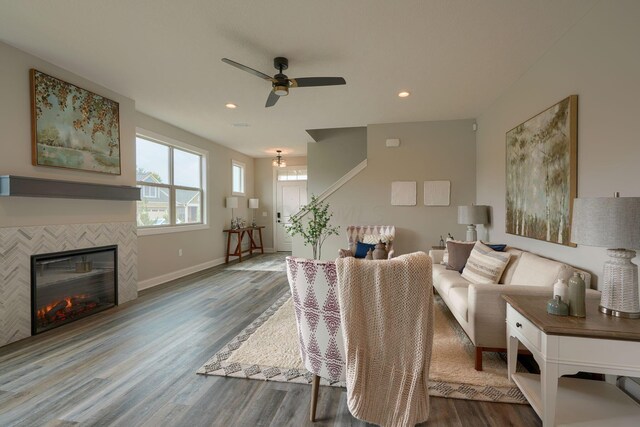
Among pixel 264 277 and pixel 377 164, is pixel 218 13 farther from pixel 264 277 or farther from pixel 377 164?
pixel 264 277

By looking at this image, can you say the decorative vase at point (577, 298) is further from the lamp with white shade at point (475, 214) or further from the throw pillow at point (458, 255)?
the lamp with white shade at point (475, 214)

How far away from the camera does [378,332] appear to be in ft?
4.92

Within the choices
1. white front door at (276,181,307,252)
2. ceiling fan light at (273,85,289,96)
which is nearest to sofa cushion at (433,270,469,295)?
ceiling fan light at (273,85,289,96)

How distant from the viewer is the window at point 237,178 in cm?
741

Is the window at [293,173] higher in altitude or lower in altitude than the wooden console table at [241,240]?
higher

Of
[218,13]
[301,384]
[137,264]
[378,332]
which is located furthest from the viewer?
[137,264]

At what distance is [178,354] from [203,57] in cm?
272

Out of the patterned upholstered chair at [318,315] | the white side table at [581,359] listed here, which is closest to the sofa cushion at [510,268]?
the white side table at [581,359]

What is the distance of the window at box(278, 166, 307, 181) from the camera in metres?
8.30

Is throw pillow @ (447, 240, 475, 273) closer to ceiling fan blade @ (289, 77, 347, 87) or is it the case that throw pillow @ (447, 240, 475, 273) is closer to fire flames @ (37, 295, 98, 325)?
ceiling fan blade @ (289, 77, 347, 87)

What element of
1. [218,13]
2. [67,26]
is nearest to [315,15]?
[218,13]

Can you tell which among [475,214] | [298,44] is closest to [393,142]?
[475,214]

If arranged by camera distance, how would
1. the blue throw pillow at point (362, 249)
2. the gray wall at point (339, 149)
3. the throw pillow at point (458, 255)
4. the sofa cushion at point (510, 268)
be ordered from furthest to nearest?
the gray wall at point (339, 149)
the blue throw pillow at point (362, 249)
the throw pillow at point (458, 255)
the sofa cushion at point (510, 268)

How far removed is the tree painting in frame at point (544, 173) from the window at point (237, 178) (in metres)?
5.83
